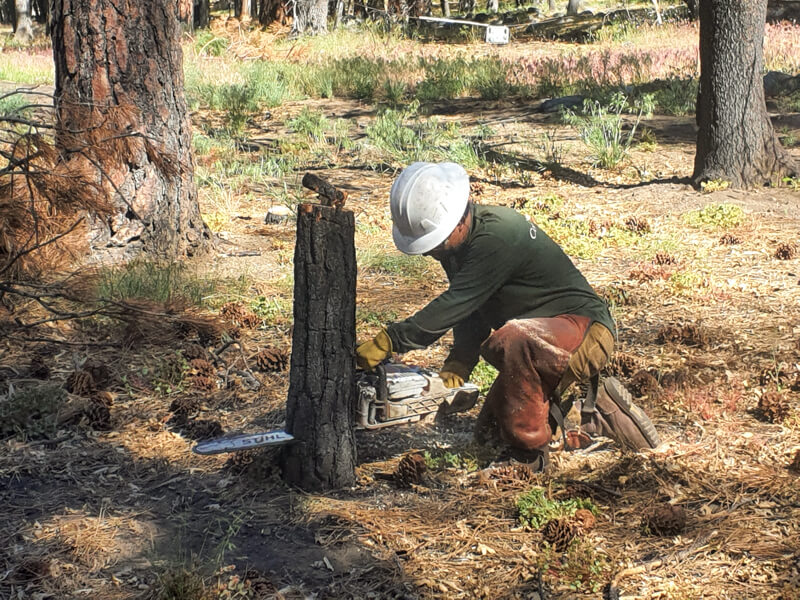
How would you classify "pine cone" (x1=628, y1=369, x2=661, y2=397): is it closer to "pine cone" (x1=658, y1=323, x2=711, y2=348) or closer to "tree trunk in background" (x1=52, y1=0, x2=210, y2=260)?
"pine cone" (x1=658, y1=323, x2=711, y2=348)

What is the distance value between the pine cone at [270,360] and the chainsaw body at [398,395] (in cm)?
114

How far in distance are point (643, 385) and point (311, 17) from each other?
61.0 feet

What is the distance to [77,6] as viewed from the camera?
5.52 m

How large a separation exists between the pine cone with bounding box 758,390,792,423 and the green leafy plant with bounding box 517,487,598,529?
1222 millimetres

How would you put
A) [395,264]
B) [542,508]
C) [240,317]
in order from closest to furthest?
[542,508], [240,317], [395,264]

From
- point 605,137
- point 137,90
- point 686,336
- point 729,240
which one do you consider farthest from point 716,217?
point 137,90

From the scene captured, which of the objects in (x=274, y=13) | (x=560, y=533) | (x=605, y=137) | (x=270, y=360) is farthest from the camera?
(x=274, y=13)

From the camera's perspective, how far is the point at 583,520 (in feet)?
10.5

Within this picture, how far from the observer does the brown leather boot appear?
3.83 m

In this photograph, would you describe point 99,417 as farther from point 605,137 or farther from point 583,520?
point 605,137

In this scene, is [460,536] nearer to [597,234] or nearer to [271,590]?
[271,590]

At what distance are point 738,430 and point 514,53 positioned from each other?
16.6m

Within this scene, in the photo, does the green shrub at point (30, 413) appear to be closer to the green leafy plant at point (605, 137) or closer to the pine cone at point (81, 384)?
the pine cone at point (81, 384)

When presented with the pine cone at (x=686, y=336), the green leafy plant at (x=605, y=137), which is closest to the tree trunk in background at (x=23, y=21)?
the green leafy plant at (x=605, y=137)
